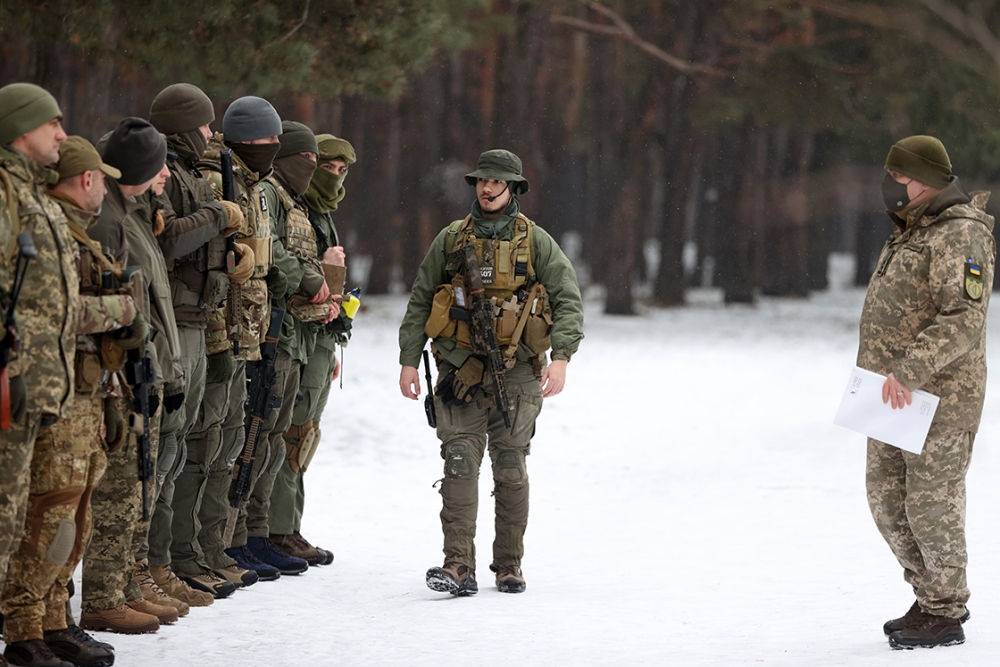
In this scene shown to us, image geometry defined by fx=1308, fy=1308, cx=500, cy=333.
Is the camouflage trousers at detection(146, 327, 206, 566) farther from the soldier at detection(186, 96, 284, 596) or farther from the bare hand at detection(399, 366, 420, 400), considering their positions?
the bare hand at detection(399, 366, 420, 400)

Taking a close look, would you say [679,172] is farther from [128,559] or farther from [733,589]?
[128,559]

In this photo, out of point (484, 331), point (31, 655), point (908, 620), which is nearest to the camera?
point (31, 655)

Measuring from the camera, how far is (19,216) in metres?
4.36

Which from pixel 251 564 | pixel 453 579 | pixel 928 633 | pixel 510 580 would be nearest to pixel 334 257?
pixel 251 564

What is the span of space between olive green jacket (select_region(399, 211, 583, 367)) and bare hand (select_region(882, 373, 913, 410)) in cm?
186

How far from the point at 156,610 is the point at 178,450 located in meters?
0.72

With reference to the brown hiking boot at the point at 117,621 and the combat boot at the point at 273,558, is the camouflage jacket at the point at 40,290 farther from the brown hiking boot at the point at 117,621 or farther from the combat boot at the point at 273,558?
the combat boot at the point at 273,558

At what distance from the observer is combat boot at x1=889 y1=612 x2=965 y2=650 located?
5195 millimetres

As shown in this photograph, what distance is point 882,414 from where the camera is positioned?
521 centimetres

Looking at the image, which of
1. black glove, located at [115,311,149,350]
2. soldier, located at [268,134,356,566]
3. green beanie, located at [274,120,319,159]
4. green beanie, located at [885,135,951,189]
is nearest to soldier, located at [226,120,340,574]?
green beanie, located at [274,120,319,159]

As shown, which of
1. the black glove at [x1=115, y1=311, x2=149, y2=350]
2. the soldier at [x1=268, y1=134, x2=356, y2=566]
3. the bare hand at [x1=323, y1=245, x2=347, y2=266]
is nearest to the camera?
the black glove at [x1=115, y1=311, x2=149, y2=350]

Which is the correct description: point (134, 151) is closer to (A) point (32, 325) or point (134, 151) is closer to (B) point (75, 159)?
(B) point (75, 159)

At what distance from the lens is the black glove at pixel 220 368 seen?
612 centimetres

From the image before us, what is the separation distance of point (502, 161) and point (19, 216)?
2.95 metres
